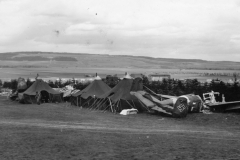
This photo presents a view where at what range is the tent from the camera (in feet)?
110

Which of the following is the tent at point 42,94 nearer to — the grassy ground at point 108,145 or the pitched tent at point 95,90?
the pitched tent at point 95,90

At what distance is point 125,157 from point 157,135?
406 centimetres

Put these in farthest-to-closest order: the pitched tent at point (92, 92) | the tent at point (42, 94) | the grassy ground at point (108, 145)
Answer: the tent at point (42, 94) → the pitched tent at point (92, 92) → the grassy ground at point (108, 145)

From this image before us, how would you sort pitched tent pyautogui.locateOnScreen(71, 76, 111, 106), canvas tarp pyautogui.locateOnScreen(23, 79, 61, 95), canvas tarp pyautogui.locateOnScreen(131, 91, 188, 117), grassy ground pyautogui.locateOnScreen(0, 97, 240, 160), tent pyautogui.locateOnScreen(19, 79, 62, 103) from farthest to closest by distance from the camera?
canvas tarp pyautogui.locateOnScreen(23, 79, 61, 95) < tent pyautogui.locateOnScreen(19, 79, 62, 103) < pitched tent pyautogui.locateOnScreen(71, 76, 111, 106) < canvas tarp pyautogui.locateOnScreen(131, 91, 188, 117) < grassy ground pyautogui.locateOnScreen(0, 97, 240, 160)

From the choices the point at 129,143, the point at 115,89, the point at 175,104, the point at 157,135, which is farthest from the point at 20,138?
the point at 115,89

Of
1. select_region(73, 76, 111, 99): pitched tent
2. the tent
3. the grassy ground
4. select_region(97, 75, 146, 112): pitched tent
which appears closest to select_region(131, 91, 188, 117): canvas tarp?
select_region(97, 75, 146, 112): pitched tent

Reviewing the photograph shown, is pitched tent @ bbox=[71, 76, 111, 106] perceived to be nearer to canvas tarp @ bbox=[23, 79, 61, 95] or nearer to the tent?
the tent

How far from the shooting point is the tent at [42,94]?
3353 cm

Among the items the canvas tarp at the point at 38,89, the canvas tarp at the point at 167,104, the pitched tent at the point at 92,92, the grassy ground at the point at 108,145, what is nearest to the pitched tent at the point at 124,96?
the canvas tarp at the point at 167,104

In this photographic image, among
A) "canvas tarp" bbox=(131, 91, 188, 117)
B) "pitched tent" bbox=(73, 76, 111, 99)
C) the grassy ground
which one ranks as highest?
"pitched tent" bbox=(73, 76, 111, 99)

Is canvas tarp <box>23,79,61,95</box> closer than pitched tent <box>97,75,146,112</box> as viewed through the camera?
No

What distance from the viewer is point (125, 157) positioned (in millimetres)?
8953

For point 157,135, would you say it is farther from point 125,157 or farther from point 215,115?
point 215,115

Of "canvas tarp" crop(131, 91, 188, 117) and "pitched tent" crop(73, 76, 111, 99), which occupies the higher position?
"pitched tent" crop(73, 76, 111, 99)
